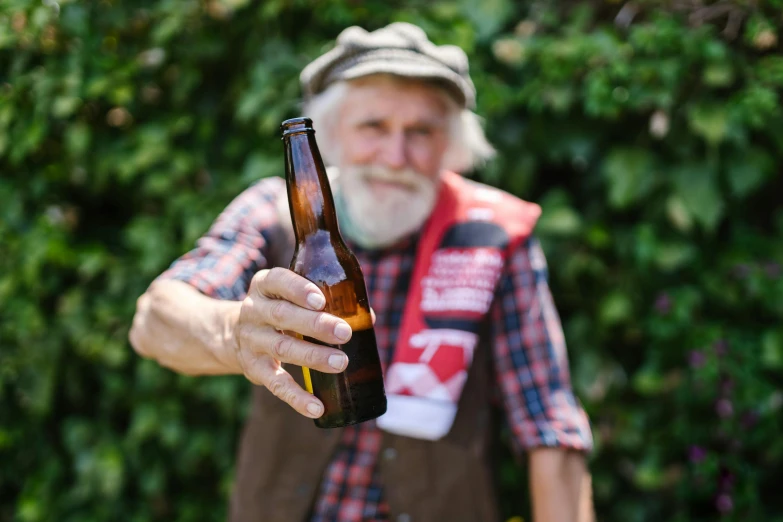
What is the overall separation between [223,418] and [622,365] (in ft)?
5.37

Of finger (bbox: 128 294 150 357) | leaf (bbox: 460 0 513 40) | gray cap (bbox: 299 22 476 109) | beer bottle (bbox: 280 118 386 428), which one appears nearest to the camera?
beer bottle (bbox: 280 118 386 428)

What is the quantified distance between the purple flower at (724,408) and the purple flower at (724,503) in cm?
28

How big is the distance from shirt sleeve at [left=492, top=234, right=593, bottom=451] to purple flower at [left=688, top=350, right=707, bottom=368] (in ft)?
2.65

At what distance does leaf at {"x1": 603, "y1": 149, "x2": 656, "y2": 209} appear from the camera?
259cm

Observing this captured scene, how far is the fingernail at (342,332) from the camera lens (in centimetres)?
113

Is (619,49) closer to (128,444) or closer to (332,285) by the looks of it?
(332,285)

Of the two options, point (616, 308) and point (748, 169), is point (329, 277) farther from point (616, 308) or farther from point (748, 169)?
point (748, 169)

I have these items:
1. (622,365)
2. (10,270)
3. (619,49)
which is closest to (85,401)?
(10,270)

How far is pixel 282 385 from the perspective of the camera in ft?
3.92

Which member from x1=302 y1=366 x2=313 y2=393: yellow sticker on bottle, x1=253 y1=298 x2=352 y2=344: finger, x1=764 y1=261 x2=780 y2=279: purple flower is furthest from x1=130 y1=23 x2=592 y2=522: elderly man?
x1=764 y1=261 x2=780 y2=279: purple flower

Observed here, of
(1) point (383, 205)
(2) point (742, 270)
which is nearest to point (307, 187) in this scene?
(1) point (383, 205)

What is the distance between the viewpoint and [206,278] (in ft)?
5.54

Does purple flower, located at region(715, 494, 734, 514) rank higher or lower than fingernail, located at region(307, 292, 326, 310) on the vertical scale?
lower

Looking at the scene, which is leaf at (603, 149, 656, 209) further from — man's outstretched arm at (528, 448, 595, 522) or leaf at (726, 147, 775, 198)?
man's outstretched arm at (528, 448, 595, 522)
